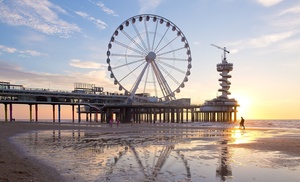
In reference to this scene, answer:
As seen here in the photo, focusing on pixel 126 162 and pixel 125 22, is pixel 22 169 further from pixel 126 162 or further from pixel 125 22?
pixel 125 22

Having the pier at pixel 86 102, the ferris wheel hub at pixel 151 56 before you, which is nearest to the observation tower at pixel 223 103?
the pier at pixel 86 102

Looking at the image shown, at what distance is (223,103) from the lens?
280 feet

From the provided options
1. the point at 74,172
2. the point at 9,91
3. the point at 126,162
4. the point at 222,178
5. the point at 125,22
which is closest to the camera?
the point at 222,178

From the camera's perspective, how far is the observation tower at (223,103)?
84750mm

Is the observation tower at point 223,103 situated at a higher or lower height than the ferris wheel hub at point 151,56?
lower

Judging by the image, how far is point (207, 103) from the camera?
85812 mm

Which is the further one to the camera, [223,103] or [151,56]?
[223,103]

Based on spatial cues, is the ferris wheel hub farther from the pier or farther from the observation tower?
the observation tower

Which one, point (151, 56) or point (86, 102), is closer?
point (151, 56)

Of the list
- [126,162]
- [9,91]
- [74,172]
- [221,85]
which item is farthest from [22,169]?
[221,85]

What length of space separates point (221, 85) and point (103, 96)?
34.5 m

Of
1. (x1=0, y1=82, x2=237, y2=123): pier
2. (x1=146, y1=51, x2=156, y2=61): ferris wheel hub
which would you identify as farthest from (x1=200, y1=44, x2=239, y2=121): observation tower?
(x1=146, y1=51, x2=156, y2=61): ferris wheel hub

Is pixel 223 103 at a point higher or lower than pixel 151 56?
lower

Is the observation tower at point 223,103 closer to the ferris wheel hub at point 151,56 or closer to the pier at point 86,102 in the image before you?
the pier at point 86,102
